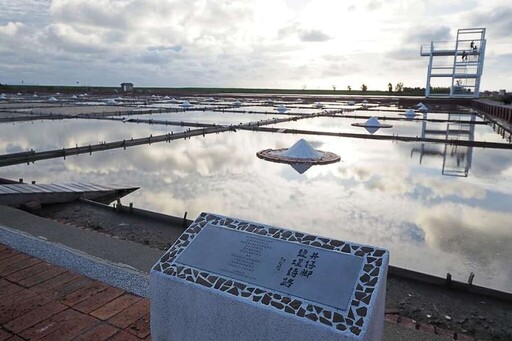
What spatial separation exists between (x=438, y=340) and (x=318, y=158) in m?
9.46

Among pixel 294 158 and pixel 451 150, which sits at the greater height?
pixel 294 158

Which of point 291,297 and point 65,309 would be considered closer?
point 291,297

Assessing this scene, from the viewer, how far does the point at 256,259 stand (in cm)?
215

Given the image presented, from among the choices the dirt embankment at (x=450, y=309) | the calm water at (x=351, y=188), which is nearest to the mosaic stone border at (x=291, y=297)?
the dirt embankment at (x=450, y=309)

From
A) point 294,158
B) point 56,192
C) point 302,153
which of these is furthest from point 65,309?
point 302,153

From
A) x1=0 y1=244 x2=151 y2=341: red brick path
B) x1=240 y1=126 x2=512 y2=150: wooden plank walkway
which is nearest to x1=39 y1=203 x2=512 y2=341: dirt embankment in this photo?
x1=0 y1=244 x2=151 y2=341: red brick path

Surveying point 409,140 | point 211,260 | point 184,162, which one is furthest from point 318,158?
point 211,260

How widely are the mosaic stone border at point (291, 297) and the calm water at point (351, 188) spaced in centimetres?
354

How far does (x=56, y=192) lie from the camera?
23.3ft

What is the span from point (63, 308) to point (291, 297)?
1.90m

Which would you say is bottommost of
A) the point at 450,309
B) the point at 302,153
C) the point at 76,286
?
the point at 450,309

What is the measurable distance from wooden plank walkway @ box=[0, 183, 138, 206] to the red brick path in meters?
3.34

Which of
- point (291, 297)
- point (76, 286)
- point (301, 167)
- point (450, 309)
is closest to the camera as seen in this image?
point (291, 297)

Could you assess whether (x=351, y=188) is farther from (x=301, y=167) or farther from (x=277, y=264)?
(x=277, y=264)
